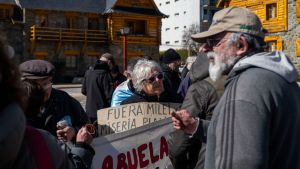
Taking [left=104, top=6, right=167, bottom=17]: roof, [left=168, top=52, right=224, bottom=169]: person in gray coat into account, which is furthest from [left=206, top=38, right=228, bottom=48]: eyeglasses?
[left=104, top=6, right=167, bottom=17]: roof

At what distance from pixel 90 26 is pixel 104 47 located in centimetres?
226

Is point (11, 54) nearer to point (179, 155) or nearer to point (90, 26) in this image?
point (179, 155)

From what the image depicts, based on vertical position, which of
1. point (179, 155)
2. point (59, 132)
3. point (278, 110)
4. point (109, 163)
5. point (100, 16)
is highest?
point (100, 16)

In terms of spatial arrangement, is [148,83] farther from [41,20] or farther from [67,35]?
[41,20]

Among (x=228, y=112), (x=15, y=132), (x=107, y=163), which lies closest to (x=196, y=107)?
(x=228, y=112)

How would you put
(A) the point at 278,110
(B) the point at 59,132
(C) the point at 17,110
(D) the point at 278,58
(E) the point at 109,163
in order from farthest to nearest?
1. (E) the point at 109,163
2. (B) the point at 59,132
3. (D) the point at 278,58
4. (A) the point at 278,110
5. (C) the point at 17,110

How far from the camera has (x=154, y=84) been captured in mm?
4902

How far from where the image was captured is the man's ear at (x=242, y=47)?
2643 millimetres

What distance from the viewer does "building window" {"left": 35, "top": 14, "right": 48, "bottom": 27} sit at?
133 ft

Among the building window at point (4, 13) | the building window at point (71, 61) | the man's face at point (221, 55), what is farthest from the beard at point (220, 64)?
the building window at point (4, 13)

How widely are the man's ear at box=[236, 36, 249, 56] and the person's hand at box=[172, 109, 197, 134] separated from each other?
0.66 metres

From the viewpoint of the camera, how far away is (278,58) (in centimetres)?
260

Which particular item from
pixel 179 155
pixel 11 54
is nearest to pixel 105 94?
pixel 179 155

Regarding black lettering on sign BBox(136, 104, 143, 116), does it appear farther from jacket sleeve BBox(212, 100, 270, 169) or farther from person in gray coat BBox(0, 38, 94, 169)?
person in gray coat BBox(0, 38, 94, 169)
